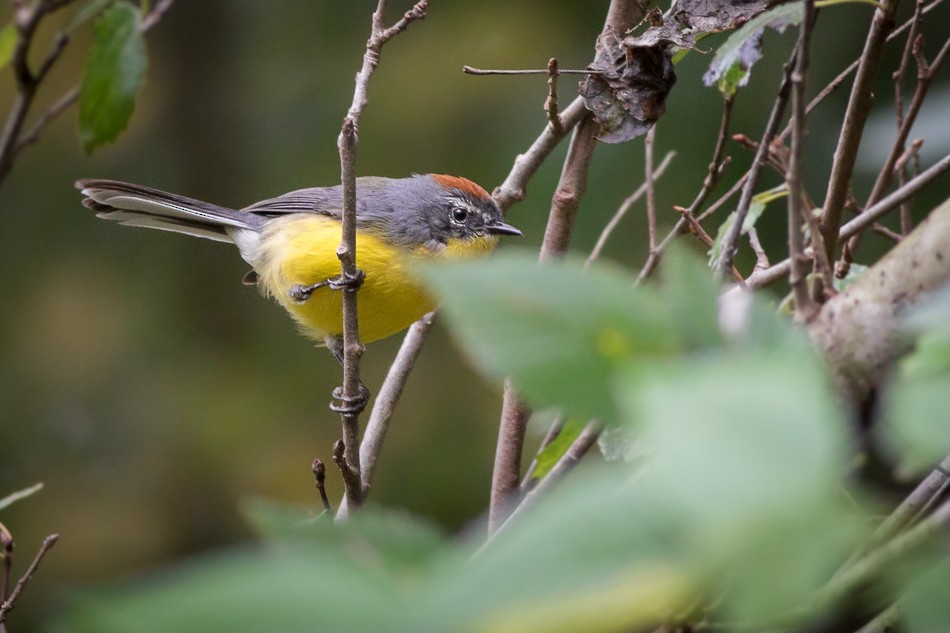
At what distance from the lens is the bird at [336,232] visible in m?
4.21

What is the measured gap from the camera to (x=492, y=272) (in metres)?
0.78

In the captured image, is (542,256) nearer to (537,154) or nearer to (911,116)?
(537,154)

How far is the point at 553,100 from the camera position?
2838mm

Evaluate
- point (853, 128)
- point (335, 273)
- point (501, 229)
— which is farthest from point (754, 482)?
point (501, 229)

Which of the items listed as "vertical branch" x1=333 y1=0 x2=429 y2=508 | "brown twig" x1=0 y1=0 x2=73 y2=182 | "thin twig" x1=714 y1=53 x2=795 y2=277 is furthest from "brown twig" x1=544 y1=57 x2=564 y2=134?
"brown twig" x1=0 y1=0 x2=73 y2=182

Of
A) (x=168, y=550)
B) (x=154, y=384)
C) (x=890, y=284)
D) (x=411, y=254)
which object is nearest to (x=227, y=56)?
(x=154, y=384)

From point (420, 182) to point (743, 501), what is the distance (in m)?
4.36

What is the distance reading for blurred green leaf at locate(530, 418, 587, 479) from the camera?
2.44m

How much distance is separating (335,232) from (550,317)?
369cm

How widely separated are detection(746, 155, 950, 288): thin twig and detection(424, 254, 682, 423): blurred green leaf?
3.35 ft

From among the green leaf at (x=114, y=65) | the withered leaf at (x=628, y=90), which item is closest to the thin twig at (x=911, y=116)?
the withered leaf at (x=628, y=90)

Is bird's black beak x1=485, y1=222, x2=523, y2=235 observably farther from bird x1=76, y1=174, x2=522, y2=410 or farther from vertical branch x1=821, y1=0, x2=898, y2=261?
vertical branch x1=821, y1=0, x2=898, y2=261

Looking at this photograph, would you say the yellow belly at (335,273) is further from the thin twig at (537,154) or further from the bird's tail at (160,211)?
the thin twig at (537,154)

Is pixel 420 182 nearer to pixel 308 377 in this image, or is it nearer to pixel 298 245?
pixel 298 245
